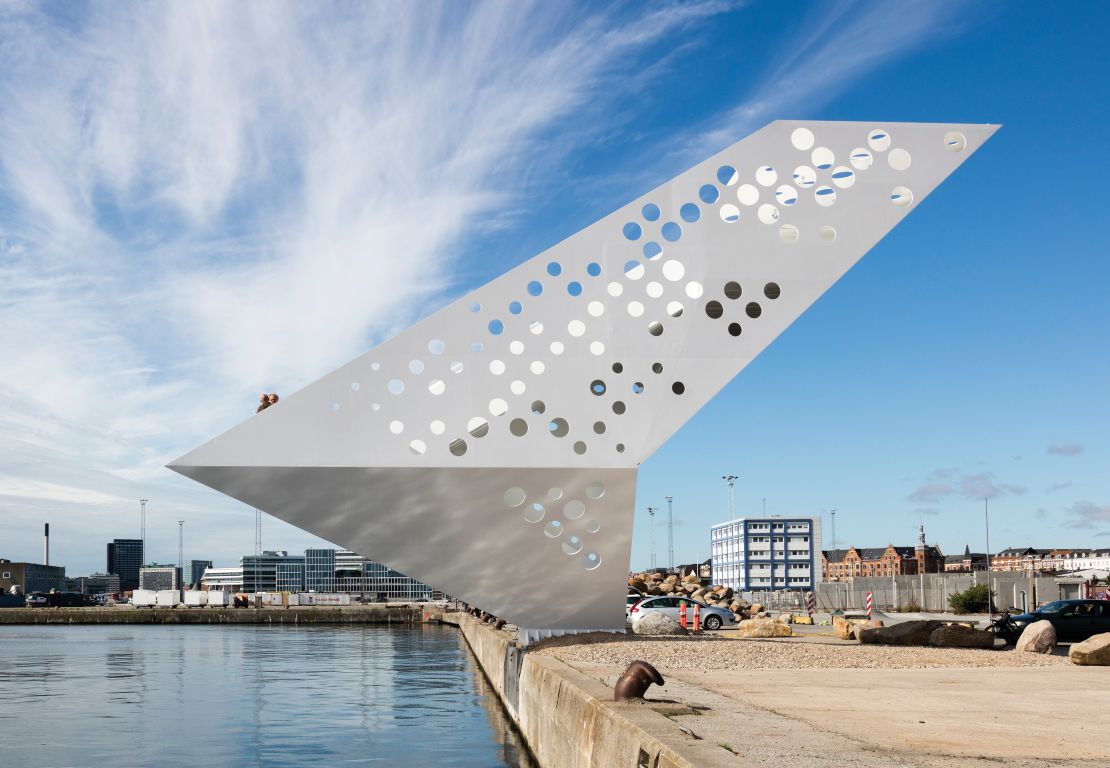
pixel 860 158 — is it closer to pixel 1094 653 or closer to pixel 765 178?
pixel 765 178

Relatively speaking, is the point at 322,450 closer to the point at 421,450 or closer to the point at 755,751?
the point at 421,450

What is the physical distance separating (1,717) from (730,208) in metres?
15.8

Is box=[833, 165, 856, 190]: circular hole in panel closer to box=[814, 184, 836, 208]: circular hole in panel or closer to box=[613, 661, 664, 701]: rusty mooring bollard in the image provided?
box=[814, 184, 836, 208]: circular hole in panel

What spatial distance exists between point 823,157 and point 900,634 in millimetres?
9903

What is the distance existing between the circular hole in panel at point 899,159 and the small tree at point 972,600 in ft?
110

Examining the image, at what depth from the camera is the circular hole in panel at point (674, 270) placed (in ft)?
50.1

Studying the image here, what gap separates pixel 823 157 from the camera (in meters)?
15.5

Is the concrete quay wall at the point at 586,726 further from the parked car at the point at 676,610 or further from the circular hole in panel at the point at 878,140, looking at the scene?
the parked car at the point at 676,610

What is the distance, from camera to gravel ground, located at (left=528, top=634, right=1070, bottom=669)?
576 inches

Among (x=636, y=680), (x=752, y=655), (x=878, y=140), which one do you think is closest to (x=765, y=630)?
(x=752, y=655)

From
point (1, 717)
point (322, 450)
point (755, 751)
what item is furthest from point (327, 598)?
point (755, 751)

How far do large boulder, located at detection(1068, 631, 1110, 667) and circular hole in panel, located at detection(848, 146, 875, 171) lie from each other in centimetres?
774

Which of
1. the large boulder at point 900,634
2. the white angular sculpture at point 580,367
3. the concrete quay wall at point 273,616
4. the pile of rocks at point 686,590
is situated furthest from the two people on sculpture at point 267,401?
the concrete quay wall at point 273,616

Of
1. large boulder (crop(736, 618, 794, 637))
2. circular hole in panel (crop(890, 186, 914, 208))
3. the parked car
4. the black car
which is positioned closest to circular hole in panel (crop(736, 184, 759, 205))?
circular hole in panel (crop(890, 186, 914, 208))
